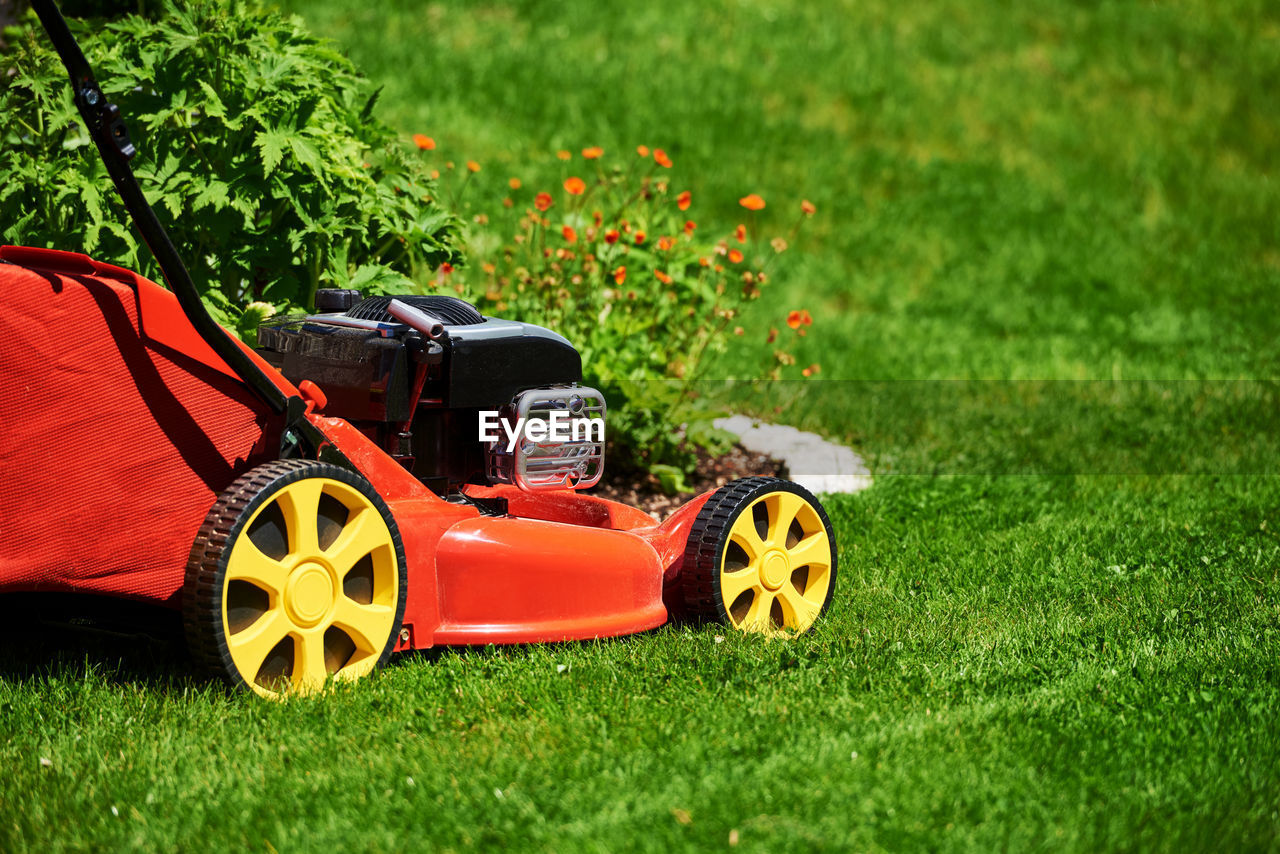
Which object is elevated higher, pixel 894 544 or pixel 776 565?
pixel 776 565

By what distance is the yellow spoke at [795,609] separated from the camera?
4.02m

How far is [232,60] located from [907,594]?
111 inches

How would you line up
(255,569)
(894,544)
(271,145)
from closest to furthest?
(255,569) < (271,145) < (894,544)

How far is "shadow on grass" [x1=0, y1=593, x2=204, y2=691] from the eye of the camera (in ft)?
11.2

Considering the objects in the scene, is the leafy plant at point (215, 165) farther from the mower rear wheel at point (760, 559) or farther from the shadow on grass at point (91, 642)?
the mower rear wheel at point (760, 559)

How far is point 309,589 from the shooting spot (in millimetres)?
3225

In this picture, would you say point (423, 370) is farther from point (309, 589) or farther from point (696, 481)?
point (696, 481)

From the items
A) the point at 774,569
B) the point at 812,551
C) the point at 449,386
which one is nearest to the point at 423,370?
the point at 449,386

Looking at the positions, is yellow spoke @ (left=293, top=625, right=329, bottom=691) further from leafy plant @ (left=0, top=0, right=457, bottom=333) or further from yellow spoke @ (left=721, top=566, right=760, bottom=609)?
leafy plant @ (left=0, top=0, right=457, bottom=333)

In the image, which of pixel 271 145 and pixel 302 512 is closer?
pixel 302 512

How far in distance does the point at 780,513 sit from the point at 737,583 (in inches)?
9.9

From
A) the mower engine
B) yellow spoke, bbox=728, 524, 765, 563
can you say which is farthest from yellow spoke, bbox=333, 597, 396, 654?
yellow spoke, bbox=728, 524, 765, 563

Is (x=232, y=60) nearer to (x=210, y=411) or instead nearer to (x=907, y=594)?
(x=210, y=411)

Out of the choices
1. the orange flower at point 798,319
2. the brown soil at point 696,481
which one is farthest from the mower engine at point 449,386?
the orange flower at point 798,319
